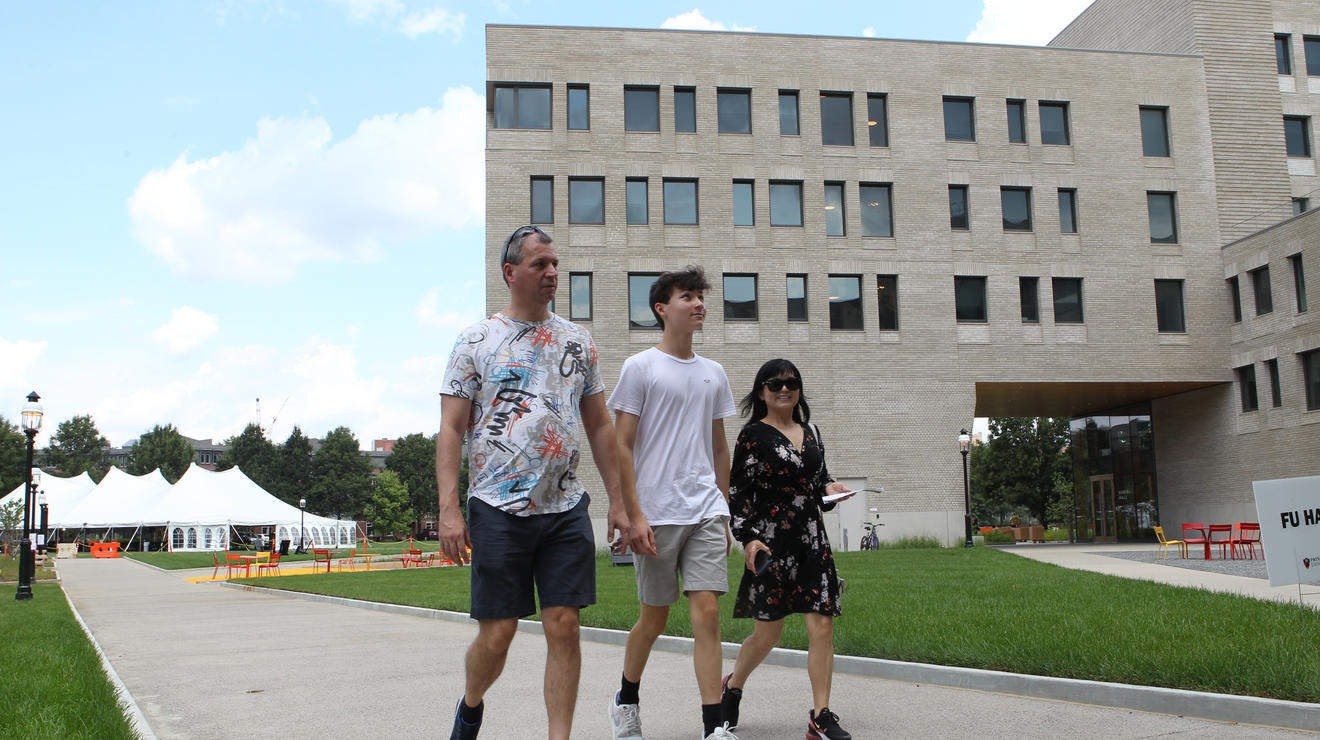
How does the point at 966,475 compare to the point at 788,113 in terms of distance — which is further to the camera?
the point at 788,113

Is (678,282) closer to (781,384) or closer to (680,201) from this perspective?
(781,384)

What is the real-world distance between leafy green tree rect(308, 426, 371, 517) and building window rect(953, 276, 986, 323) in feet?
285

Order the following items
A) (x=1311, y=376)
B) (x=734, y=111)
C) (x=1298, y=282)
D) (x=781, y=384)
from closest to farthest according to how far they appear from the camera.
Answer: (x=781, y=384) → (x=1311, y=376) → (x=1298, y=282) → (x=734, y=111)

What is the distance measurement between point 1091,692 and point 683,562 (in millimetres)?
2574

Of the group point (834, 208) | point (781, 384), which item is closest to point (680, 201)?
point (834, 208)

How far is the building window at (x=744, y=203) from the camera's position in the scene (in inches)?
1404

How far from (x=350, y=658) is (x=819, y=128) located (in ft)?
98.4

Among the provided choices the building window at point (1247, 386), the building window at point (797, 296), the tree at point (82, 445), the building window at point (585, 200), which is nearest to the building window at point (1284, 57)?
the building window at point (1247, 386)

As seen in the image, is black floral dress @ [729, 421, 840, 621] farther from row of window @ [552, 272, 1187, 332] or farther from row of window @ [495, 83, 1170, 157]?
row of window @ [495, 83, 1170, 157]

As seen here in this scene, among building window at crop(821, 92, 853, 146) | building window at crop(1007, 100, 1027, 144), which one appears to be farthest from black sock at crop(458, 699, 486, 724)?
building window at crop(1007, 100, 1027, 144)

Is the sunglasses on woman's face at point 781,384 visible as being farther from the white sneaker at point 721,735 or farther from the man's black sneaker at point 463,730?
the man's black sneaker at point 463,730

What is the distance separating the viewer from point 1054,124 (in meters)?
36.8

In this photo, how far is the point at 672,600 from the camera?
4.95 m

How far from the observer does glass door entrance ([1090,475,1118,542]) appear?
41.1m
